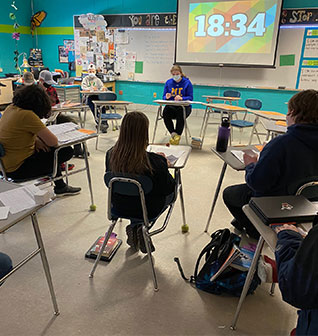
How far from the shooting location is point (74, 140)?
246 centimetres

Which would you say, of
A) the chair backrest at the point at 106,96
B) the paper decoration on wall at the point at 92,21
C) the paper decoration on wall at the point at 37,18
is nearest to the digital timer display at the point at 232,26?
the paper decoration on wall at the point at 92,21

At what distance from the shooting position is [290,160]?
5.25 feet

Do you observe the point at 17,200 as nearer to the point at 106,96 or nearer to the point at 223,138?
the point at 223,138

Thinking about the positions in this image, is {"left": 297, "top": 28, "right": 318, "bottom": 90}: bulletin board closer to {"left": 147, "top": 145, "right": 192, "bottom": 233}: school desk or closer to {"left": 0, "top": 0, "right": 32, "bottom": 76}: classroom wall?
{"left": 147, "top": 145, "right": 192, "bottom": 233}: school desk

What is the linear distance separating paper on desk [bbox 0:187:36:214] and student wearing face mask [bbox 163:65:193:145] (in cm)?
352

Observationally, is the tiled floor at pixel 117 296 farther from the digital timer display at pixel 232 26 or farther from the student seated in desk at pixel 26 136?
the digital timer display at pixel 232 26

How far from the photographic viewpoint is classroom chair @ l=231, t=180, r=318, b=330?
45.9 inches

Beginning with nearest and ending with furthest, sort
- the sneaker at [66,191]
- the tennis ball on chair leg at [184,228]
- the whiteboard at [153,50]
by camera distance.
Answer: the tennis ball on chair leg at [184,228] → the sneaker at [66,191] → the whiteboard at [153,50]

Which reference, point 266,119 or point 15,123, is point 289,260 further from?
point 266,119

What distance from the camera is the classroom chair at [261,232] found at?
117 cm

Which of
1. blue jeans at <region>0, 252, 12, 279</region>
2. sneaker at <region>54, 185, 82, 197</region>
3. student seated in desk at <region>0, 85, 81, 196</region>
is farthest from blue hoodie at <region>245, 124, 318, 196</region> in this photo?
sneaker at <region>54, 185, 82, 197</region>

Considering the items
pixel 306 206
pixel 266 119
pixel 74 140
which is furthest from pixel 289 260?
pixel 266 119

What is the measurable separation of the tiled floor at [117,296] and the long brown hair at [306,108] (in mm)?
1031

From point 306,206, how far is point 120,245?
137cm
